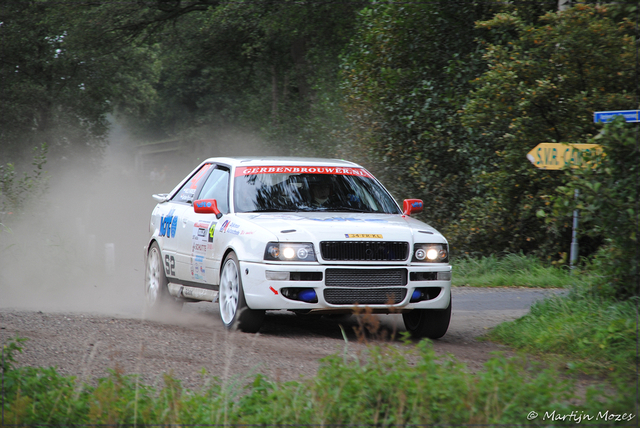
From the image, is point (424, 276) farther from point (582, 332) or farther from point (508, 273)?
point (508, 273)

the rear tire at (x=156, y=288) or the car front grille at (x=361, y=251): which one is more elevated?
the car front grille at (x=361, y=251)

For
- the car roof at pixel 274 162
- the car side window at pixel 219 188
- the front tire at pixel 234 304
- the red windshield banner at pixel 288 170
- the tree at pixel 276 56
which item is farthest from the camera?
the tree at pixel 276 56

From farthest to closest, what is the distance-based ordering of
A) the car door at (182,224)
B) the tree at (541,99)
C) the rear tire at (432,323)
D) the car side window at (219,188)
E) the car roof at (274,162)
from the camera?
the tree at (541,99) → the car door at (182,224) → the car roof at (274,162) → the car side window at (219,188) → the rear tire at (432,323)

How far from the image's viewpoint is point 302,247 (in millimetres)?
6957

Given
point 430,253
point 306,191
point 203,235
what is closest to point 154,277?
point 203,235

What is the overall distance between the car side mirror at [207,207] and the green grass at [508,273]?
206 inches

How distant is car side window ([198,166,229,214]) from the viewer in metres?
8.23

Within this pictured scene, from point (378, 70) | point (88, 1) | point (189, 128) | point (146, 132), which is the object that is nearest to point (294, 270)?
point (378, 70)

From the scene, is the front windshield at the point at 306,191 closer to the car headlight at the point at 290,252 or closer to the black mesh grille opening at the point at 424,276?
the car headlight at the point at 290,252

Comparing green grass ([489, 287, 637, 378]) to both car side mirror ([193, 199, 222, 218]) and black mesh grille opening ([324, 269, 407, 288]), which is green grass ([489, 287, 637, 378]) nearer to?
black mesh grille opening ([324, 269, 407, 288])

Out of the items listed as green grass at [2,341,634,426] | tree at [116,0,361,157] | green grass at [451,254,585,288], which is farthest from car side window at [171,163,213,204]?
tree at [116,0,361,157]

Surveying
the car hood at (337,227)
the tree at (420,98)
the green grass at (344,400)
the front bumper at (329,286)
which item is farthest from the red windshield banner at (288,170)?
the tree at (420,98)

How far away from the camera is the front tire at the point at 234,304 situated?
23.5 ft

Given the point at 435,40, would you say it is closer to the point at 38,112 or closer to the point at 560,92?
the point at 560,92
